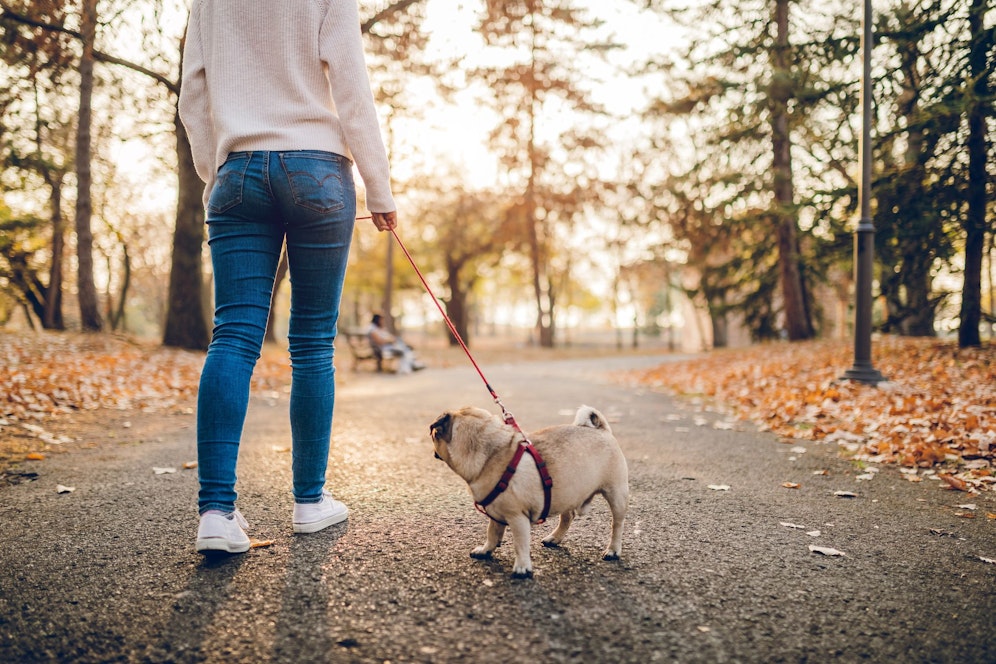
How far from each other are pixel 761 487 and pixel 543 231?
22851 millimetres

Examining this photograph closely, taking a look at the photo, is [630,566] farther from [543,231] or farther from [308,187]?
[543,231]

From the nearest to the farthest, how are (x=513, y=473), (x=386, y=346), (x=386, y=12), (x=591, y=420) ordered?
1. (x=513, y=473)
2. (x=591, y=420)
3. (x=386, y=12)
4. (x=386, y=346)

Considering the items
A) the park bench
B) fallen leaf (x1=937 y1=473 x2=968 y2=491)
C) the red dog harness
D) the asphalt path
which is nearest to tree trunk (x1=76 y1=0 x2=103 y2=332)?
the park bench

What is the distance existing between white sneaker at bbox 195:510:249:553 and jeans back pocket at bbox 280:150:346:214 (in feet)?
4.13

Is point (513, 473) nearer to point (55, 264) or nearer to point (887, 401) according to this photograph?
point (887, 401)

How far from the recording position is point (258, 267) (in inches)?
97.7

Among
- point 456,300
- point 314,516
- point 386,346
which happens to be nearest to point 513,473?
point 314,516

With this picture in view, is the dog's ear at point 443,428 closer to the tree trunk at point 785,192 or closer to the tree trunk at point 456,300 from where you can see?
the tree trunk at point 785,192

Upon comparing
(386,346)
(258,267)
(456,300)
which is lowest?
(386,346)

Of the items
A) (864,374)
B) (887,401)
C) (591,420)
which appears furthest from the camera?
(864,374)

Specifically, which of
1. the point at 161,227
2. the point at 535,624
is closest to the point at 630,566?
the point at 535,624

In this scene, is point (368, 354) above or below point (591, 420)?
below

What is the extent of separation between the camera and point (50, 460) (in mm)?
4391

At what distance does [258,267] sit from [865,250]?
7695 mm
